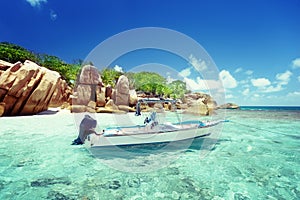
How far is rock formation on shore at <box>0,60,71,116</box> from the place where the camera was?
57.4 feet

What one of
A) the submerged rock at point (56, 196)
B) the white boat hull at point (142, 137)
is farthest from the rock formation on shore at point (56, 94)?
the submerged rock at point (56, 196)

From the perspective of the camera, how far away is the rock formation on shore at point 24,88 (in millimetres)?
17484

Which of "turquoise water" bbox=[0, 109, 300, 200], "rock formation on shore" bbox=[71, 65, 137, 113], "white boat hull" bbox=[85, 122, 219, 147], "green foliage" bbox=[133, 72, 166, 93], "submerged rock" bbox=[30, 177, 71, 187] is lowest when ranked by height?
"submerged rock" bbox=[30, 177, 71, 187]

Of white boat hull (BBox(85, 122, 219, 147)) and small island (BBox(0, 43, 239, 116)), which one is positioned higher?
small island (BBox(0, 43, 239, 116))

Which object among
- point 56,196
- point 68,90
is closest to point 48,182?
point 56,196

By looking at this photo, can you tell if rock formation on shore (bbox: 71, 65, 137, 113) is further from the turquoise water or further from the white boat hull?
the white boat hull

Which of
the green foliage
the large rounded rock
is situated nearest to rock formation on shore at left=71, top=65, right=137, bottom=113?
the large rounded rock

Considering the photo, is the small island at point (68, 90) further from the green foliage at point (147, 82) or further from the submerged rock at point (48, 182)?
the submerged rock at point (48, 182)

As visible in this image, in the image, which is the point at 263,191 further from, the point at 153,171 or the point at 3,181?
the point at 3,181

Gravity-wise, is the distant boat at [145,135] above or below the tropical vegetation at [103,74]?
below

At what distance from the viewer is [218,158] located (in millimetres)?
7598

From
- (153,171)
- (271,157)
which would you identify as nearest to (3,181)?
(153,171)

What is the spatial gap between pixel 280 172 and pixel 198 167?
8.88 ft

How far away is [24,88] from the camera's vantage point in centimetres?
1800
